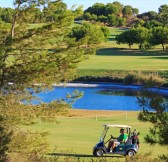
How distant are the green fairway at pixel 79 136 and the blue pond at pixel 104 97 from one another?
10.4 m

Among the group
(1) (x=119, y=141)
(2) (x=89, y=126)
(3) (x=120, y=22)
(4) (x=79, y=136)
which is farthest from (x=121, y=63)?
(3) (x=120, y=22)

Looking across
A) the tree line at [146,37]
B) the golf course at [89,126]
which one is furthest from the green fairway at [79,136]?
the tree line at [146,37]

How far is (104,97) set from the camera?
59656 millimetres

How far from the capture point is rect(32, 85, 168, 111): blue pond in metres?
50.3

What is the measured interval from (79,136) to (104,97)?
34.8 meters

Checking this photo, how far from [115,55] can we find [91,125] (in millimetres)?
69694

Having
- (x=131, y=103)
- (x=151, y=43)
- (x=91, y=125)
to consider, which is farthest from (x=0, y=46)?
(x=151, y=43)

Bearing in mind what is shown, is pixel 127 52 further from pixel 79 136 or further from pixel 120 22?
pixel 79 136

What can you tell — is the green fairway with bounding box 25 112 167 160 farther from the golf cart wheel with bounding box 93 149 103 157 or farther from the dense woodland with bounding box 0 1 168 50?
the dense woodland with bounding box 0 1 168 50

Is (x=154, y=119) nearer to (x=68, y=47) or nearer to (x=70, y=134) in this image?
(x=68, y=47)

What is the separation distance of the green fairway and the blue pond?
1037cm

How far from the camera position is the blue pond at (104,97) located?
50338 mm

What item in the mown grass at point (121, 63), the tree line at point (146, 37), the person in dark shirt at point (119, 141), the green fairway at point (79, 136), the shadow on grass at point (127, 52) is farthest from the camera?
the tree line at point (146, 37)

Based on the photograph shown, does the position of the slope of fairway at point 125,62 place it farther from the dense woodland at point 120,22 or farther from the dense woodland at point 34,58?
the dense woodland at point 34,58
